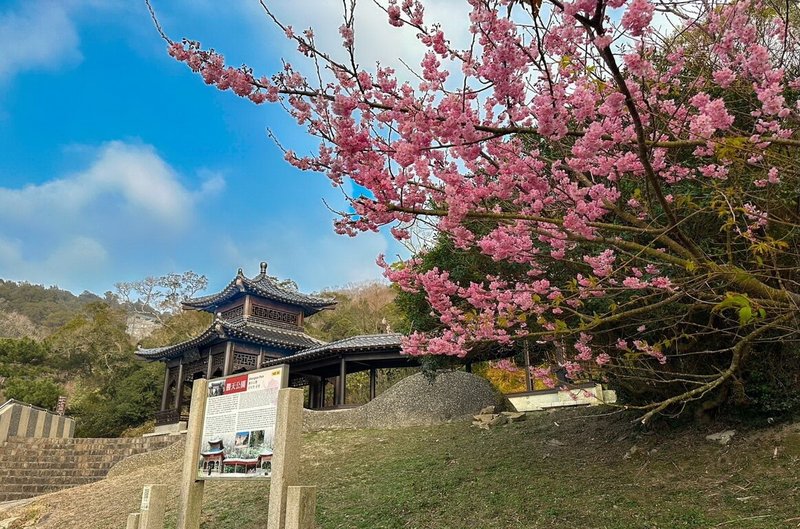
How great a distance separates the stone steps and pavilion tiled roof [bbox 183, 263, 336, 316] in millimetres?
8252

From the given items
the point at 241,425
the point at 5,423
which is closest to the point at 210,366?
the point at 5,423

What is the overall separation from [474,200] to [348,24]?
1.29m

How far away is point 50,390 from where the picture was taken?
23.4 m

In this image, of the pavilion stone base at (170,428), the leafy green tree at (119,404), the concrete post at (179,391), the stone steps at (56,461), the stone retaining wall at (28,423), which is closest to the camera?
the stone steps at (56,461)

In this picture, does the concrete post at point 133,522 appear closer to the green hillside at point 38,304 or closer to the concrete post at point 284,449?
the concrete post at point 284,449

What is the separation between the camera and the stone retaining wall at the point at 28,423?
1533 centimetres

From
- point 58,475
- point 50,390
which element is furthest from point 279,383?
point 50,390

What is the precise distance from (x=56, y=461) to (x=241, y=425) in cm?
1179

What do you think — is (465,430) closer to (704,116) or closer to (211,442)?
(211,442)

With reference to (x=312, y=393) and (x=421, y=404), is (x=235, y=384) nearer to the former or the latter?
(x=421, y=404)

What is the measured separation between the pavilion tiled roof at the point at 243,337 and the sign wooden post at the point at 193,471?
1368cm

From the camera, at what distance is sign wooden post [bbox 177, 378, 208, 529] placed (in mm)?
5387

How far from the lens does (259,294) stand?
73.2ft

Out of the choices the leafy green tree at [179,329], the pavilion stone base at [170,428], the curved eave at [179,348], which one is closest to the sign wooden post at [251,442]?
the curved eave at [179,348]
